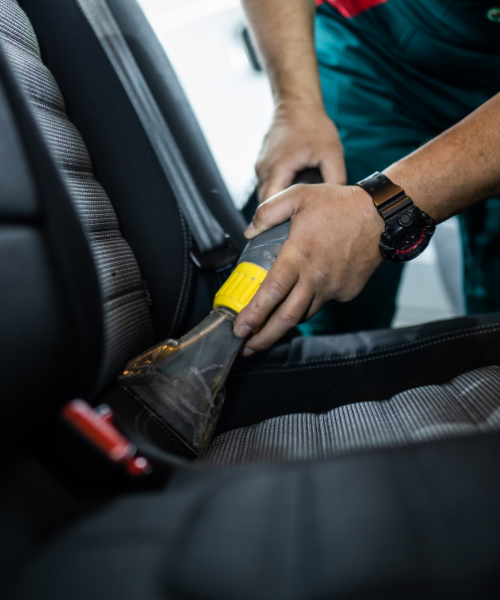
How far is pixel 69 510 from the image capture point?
32 centimetres

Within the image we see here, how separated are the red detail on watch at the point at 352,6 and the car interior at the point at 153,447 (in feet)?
1.84

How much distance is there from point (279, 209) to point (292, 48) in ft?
1.52

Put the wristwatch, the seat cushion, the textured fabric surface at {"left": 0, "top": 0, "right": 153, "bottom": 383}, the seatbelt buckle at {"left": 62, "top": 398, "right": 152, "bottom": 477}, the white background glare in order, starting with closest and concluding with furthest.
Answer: the seat cushion < the seatbelt buckle at {"left": 62, "top": 398, "right": 152, "bottom": 477} < the textured fabric surface at {"left": 0, "top": 0, "right": 153, "bottom": 383} < the wristwatch < the white background glare

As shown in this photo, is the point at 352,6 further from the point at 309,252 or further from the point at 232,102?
the point at 232,102

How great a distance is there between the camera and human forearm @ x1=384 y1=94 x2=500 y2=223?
1.91 feet

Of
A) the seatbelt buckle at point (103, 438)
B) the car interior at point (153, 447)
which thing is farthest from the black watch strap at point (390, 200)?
the seatbelt buckle at point (103, 438)

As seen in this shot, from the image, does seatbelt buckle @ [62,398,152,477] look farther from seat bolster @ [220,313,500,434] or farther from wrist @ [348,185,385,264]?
wrist @ [348,185,385,264]

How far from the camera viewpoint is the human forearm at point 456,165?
581mm

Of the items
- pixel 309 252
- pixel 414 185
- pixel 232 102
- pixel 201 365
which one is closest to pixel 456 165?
pixel 414 185

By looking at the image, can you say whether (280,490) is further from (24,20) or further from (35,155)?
(24,20)

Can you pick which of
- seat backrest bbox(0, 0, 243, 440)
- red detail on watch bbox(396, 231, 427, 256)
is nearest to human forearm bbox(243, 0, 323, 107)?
seat backrest bbox(0, 0, 243, 440)

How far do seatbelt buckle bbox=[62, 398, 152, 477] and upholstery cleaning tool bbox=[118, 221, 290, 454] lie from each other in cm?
11

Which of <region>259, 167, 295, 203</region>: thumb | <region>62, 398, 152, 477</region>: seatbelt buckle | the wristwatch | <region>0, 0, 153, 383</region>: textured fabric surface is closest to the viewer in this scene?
<region>62, 398, 152, 477</region>: seatbelt buckle

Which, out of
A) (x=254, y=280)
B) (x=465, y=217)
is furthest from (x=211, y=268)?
(x=465, y=217)
